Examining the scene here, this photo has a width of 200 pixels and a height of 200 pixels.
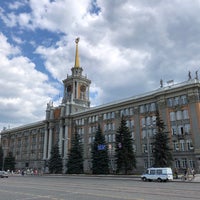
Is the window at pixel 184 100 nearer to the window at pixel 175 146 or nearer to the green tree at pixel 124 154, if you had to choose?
the window at pixel 175 146

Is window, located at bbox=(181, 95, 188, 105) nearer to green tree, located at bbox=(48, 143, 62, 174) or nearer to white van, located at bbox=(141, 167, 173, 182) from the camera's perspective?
white van, located at bbox=(141, 167, 173, 182)

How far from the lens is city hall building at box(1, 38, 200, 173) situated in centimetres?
4662

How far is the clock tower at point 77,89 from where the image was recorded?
80244mm

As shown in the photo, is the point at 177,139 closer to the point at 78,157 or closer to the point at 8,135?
the point at 78,157

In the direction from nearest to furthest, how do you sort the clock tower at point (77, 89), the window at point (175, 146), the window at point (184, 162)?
the window at point (184, 162), the window at point (175, 146), the clock tower at point (77, 89)

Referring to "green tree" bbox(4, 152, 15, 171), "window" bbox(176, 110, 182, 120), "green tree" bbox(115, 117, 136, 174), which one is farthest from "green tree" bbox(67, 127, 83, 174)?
"green tree" bbox(4, 152, 15, 171)

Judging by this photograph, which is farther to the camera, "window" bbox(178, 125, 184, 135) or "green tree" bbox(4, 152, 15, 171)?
"green tree" bbox(4, 152, 15, 171)

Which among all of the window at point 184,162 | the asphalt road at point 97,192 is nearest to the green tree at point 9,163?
the window at point 184,162

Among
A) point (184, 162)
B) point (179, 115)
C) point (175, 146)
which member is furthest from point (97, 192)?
point (179, 115)

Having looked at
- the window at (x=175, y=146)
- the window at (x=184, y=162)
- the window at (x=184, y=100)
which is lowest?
the window at (x=184, y=162)

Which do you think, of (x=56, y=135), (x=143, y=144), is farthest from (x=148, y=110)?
(x=56, y=135)

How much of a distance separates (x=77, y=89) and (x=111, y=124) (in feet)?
84.9

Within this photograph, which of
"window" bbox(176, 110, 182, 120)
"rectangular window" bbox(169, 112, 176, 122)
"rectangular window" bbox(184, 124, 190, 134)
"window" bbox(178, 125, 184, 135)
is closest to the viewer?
"rectangular window" bbox(184, 124, 190, 134)

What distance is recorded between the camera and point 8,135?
330 feet
